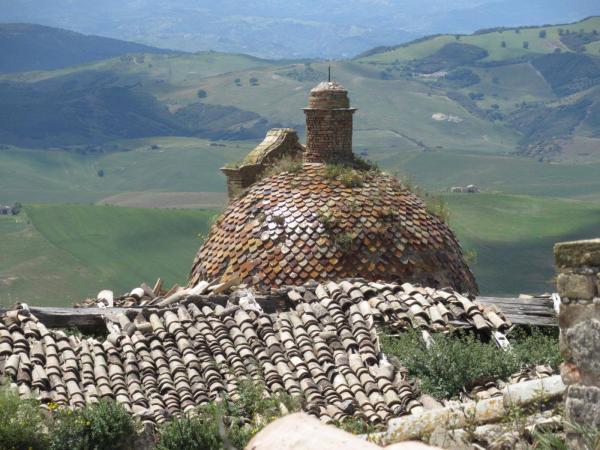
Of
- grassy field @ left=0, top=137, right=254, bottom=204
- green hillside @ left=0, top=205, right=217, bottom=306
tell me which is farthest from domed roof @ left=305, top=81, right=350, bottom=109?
grassy field @ left=0, top=137, right=254, bottom=204

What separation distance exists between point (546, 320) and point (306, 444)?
39.8 ft

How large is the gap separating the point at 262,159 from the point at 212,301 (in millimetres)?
5936

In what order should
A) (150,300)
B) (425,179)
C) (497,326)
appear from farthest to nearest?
(425,179) < (150,300) < (497,326)

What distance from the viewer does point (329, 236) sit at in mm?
18531

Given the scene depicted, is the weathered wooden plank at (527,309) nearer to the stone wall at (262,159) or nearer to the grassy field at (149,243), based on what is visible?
the stone wall at (262,159)

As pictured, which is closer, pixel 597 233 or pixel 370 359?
pixel 370 359

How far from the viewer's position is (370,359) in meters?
14.1

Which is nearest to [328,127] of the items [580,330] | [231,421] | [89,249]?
[231,421]

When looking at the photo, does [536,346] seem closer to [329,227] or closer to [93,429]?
[329,227]

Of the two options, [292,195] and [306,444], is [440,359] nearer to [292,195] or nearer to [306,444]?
[292,195]

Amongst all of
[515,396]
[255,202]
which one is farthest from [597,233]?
[515,396]

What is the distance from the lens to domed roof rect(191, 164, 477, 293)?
60.1ft

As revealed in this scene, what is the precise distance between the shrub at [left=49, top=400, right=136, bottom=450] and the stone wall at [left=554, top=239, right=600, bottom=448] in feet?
15.6

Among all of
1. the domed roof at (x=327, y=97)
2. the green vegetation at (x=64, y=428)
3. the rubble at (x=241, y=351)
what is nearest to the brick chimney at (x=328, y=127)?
the domed roof at (x=327, y=97)
